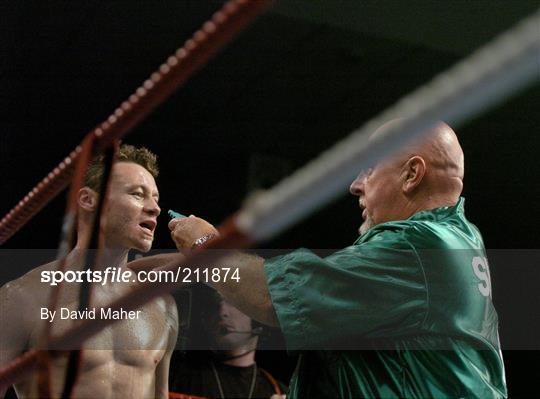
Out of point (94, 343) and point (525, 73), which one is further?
point (94, 343)

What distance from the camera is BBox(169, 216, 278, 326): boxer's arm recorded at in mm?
1403

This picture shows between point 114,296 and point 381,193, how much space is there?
865mm

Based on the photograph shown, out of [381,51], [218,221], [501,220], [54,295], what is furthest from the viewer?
[218,221]

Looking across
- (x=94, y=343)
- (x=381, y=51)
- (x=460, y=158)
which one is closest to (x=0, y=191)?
(x=381, y=51)

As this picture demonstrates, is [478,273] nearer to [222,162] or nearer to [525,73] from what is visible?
[525,73]

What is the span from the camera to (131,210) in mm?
2133

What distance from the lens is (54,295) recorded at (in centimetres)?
83

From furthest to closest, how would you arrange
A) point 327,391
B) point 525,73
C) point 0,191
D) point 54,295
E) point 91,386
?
1. point 0,191
2. point 91,386
3. point 327,391
4. point 54,295
5. point 525,73

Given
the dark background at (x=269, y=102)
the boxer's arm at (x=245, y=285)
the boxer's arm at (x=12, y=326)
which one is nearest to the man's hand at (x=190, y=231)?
the boxer's arm at (x=245, y=285)

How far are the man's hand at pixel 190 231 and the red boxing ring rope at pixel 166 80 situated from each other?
47 centimetres

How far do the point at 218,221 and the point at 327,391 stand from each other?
11.5ft
